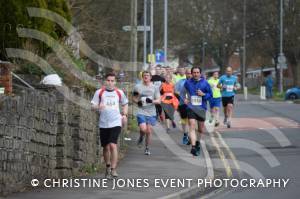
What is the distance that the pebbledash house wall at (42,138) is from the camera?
418 inches

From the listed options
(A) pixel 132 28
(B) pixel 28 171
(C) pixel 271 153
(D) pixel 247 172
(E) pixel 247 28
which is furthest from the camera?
(E) pixel 247 28

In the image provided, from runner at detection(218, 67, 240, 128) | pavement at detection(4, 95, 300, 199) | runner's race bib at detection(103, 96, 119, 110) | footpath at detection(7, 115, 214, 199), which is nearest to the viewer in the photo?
footpath at detection(7, 115, 214, 199)

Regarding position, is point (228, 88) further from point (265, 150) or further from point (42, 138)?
point (42, 138)

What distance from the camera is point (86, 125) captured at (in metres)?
13.9

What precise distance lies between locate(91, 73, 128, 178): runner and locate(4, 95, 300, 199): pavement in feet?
1.46

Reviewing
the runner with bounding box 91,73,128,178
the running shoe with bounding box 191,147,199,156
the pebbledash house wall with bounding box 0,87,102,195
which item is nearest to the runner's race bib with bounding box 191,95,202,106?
the running shoe with bounding box 191,147,199,156

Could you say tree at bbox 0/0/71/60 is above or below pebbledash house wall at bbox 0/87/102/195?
above

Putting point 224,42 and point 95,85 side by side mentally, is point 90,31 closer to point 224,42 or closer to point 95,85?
point 95,85

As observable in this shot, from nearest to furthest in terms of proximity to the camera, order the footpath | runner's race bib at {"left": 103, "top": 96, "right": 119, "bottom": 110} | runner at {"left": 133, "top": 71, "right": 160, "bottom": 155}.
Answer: the footpath
runner's race bib at {"left": 103, "top": 96, "right": 119, "bottom": 110}
runner at {"left": 133, "top": 71, "right": 160, "bottom": 155}

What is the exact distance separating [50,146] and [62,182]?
0.60 meters

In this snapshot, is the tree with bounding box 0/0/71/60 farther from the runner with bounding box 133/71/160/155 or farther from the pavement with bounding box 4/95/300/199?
the pavement with bounding box 4/95/300/199

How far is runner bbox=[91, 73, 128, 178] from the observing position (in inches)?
498

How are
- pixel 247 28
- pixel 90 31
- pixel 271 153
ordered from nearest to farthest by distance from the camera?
1. pixel 271 153
2. pixel 90 31
3. pixel 247 28

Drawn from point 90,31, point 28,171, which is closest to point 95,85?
point 28,171
